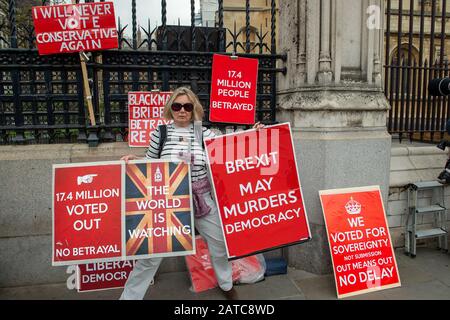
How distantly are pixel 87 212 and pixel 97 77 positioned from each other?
1773 millimetres

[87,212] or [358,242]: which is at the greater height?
[87,212]

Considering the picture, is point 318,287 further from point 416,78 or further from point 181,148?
point 416,78

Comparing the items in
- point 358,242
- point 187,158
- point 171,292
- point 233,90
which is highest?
point 233,90

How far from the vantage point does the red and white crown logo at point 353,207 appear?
12.7 ft

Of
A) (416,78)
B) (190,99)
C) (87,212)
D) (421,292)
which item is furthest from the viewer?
(416,78)

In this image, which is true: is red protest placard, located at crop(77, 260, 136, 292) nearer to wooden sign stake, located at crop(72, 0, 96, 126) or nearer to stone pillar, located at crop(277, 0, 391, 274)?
wooden sign stake, located at crop(72, 0, 96, 126)

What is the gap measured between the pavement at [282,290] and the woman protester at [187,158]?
56 cm

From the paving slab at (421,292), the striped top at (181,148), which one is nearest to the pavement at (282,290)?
the paving slab at (421,292)

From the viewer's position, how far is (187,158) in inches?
127

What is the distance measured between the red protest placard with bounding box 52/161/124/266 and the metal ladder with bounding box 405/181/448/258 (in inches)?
143

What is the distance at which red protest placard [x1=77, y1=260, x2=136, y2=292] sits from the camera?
375 centimetres

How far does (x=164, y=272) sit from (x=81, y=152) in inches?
67.9

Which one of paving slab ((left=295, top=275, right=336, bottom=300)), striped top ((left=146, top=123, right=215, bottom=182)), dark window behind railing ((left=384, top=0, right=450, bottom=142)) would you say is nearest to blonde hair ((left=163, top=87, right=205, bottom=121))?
striped top ((left=146, top=123, right=215, bottom=182))

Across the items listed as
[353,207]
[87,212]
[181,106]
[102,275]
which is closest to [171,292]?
[102,275]
